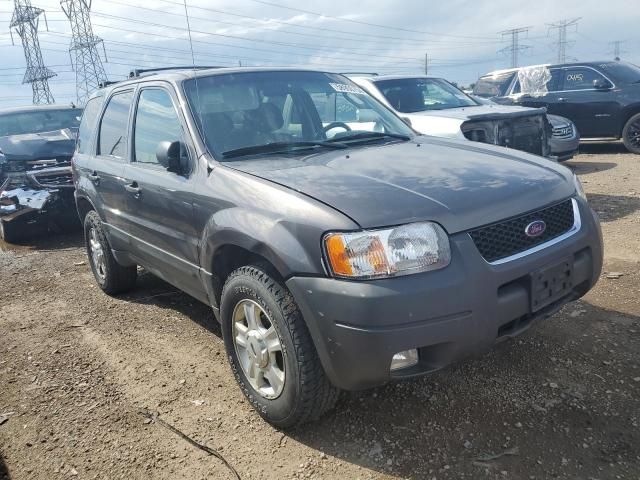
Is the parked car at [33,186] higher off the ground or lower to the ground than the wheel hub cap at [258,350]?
higher

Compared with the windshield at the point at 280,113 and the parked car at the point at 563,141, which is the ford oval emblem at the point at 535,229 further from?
the parked car at the point at 563,141

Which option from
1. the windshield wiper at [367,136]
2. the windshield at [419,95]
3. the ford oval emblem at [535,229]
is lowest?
the ford oval emblem at [535,229]

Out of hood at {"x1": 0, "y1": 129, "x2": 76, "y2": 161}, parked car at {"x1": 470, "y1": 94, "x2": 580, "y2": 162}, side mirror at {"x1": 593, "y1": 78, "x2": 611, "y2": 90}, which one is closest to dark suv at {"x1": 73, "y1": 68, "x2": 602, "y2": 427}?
hood at {"x1": 0, "y1": 129, "x2": 76, "y2": 161}

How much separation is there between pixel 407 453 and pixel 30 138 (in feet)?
23.4

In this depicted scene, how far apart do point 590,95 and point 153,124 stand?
968 cm

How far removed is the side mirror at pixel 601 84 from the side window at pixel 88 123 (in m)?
9.48

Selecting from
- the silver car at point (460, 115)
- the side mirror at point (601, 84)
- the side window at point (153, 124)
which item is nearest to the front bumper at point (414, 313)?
the side window at point (153, 124)

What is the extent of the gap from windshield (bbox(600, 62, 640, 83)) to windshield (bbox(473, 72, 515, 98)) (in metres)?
1.88

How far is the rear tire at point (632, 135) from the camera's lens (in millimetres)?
10398

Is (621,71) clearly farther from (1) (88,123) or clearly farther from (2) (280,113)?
(1) (88,123)

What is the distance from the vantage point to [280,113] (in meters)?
3.50

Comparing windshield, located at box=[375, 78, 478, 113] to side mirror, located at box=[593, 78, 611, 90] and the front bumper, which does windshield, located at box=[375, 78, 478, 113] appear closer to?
side mirror, located at box=[593, 78, 611, 90]

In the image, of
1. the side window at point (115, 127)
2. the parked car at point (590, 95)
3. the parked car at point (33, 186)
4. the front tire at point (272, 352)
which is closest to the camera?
the front tire at point (272, 352)

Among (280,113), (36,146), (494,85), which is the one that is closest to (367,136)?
(280,113)
